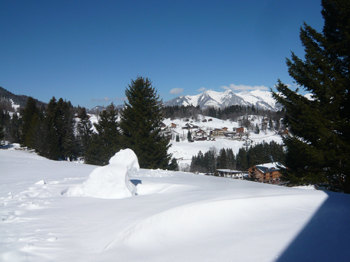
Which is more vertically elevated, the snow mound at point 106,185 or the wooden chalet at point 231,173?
the snow mound at point 106,185

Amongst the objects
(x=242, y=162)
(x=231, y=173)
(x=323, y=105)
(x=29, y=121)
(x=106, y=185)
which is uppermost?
(x=29, y=121)

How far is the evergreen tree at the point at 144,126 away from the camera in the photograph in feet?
54.4

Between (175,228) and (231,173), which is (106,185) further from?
(231,173)

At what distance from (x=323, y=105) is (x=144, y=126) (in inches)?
467

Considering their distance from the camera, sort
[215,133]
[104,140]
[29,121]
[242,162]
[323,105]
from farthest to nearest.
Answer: [215,133], [242,162], [29,121], [104,140], [323,105]

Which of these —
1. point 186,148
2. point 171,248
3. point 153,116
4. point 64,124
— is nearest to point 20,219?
point 171,248

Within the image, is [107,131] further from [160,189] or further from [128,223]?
[128,223]

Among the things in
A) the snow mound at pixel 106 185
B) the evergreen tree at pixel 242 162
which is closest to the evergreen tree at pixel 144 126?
the snow mound at pixel 106 185

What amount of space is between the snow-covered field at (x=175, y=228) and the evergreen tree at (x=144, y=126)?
11516mm

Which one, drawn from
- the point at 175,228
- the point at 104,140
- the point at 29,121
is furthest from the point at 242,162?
the point at 175,228

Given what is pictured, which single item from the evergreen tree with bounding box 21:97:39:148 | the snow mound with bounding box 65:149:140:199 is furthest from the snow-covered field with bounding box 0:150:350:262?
the evergreen tree with bounding box 21:97:39:148

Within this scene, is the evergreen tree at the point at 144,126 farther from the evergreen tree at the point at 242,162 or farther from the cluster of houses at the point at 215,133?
the cluster of houses at the point at 215,133

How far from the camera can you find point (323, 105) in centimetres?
902

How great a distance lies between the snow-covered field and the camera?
2746 mm
